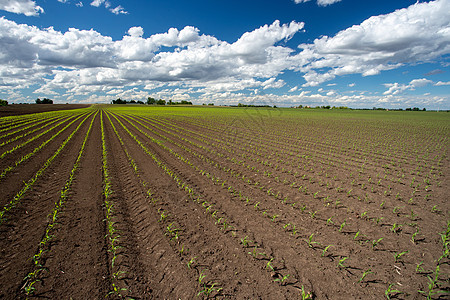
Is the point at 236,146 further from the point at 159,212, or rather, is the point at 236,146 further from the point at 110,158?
the point at 159,212

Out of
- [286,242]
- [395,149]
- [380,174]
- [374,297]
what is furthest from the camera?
[395,149]

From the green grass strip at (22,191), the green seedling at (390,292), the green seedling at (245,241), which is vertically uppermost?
the green grass strip at (22,191)

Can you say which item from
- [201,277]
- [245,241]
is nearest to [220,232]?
[245,241]

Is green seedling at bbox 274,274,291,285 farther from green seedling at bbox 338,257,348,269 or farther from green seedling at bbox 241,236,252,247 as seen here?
green seedling at bbox 338,257,348,269

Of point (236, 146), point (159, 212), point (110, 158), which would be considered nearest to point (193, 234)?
point (159, 212)

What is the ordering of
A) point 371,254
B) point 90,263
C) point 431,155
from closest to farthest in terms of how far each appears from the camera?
1. point 90,263
2. point 371,254
3. point 431,155

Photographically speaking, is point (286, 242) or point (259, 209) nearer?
point (286, 242)

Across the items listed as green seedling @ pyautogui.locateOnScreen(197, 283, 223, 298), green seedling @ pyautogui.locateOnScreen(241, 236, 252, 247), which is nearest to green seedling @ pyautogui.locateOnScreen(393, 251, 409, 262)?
green seedling @ pyautogui.locateOnScreen(241, 236, 252, 247)

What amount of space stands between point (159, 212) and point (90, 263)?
2.29 meters

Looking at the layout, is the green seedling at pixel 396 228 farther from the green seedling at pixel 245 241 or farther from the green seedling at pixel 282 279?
the green seedling at pixel 245 241

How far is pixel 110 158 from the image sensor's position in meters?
12.3

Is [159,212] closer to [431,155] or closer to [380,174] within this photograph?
[380,174]

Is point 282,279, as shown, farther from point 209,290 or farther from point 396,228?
point 396,228

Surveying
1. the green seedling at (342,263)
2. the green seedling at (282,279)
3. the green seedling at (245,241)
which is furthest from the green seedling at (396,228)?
the green seedling at (245,241)
